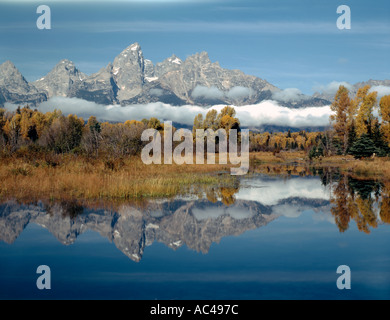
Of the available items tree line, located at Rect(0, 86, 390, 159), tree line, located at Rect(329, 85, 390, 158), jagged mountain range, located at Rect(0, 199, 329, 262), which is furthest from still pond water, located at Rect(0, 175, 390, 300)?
tree line, located at Rect(329, 85, 390, 158)

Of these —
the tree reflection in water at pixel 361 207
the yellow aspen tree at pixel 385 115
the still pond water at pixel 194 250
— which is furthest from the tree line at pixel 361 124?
the still pond water at pixel 194 250

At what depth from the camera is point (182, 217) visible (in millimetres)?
13062

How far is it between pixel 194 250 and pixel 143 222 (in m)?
3.12

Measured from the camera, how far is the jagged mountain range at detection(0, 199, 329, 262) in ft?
33.0

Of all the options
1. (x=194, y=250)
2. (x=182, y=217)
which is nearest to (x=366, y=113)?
(x=182, y=217)

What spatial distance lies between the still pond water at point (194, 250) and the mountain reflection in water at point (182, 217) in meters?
0.03

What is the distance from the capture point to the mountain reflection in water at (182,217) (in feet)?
33.8

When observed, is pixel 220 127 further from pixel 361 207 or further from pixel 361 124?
pixel 361 207

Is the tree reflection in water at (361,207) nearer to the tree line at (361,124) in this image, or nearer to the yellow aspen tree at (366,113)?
the tree line at (361,124)

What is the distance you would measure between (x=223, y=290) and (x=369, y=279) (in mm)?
2765

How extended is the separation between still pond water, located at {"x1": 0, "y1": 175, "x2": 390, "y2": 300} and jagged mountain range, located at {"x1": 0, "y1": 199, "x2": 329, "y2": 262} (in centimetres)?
3

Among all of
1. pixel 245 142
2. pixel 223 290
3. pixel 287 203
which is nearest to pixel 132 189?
pixel 287 203

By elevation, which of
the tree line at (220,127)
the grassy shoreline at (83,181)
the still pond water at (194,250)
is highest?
the tree line at (220,127)

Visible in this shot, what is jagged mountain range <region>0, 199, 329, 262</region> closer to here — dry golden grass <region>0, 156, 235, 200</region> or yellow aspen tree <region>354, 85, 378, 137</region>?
dry golden grass <region>0, 156, 235, 200</region>
